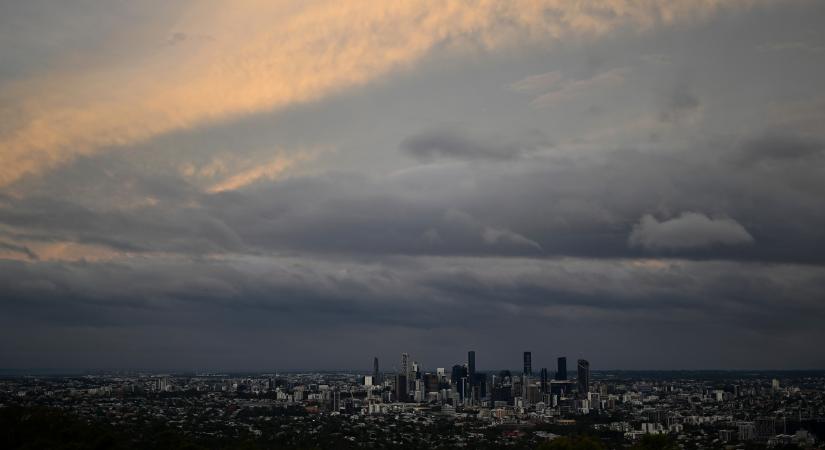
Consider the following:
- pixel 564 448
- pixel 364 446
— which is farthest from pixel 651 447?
pixel 364 446

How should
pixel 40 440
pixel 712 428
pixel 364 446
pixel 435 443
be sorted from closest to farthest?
pixel 40 440, pixel 364 446, pixel 435 443, pixel 712 428

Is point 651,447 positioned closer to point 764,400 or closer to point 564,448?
point 564,448

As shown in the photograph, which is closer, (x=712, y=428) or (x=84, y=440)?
(x=84, y=440)

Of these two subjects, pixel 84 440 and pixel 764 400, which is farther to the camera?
pixel 764 400

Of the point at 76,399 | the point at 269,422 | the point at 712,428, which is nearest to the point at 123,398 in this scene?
the point at 76,399

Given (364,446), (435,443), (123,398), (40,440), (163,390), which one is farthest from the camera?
(163,390)

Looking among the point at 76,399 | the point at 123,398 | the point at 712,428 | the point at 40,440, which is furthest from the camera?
the point at 123,398

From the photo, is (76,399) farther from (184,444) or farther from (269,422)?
(184,444)

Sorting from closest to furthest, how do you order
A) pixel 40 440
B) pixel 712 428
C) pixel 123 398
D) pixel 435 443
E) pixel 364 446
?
Result: pixel 40 440 < pixel 364 446 < pixel 435 443 < pixel 712 428 < pixel 123 398
